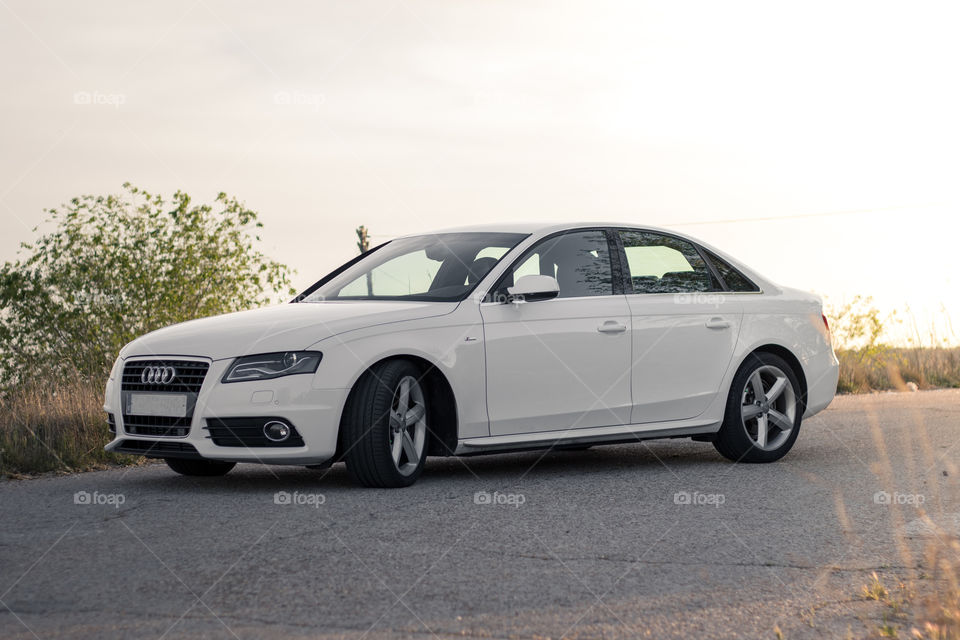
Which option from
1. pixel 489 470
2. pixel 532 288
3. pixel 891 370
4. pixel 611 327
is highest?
pixel 532 288

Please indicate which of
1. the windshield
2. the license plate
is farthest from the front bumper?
the windshield

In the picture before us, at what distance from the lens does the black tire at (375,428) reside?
690 cm

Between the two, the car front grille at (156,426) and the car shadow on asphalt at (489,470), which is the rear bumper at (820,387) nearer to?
the car shadow on asphalt at (489,470)

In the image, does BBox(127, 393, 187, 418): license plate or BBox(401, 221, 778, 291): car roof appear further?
BBox(401, 221, 778, 291): car roof

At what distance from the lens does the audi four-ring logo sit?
23.4 ft

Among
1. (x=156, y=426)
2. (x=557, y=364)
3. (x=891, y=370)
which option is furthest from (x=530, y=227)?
(x=891, y=370)

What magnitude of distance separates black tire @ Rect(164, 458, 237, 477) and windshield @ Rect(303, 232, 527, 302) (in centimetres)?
134

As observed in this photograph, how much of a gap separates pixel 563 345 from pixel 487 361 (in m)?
0.61

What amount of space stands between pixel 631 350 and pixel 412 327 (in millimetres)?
1762

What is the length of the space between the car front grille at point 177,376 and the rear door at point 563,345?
1816 millimetres

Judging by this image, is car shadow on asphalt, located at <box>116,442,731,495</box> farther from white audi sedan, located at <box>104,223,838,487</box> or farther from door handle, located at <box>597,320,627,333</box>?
door handle, located at <box>597,320,627,333</box>

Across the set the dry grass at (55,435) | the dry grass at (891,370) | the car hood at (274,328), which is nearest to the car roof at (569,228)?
the car hood at (274,328)

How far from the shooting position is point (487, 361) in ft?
24.7

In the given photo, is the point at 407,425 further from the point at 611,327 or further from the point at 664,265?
the point at 664,265
